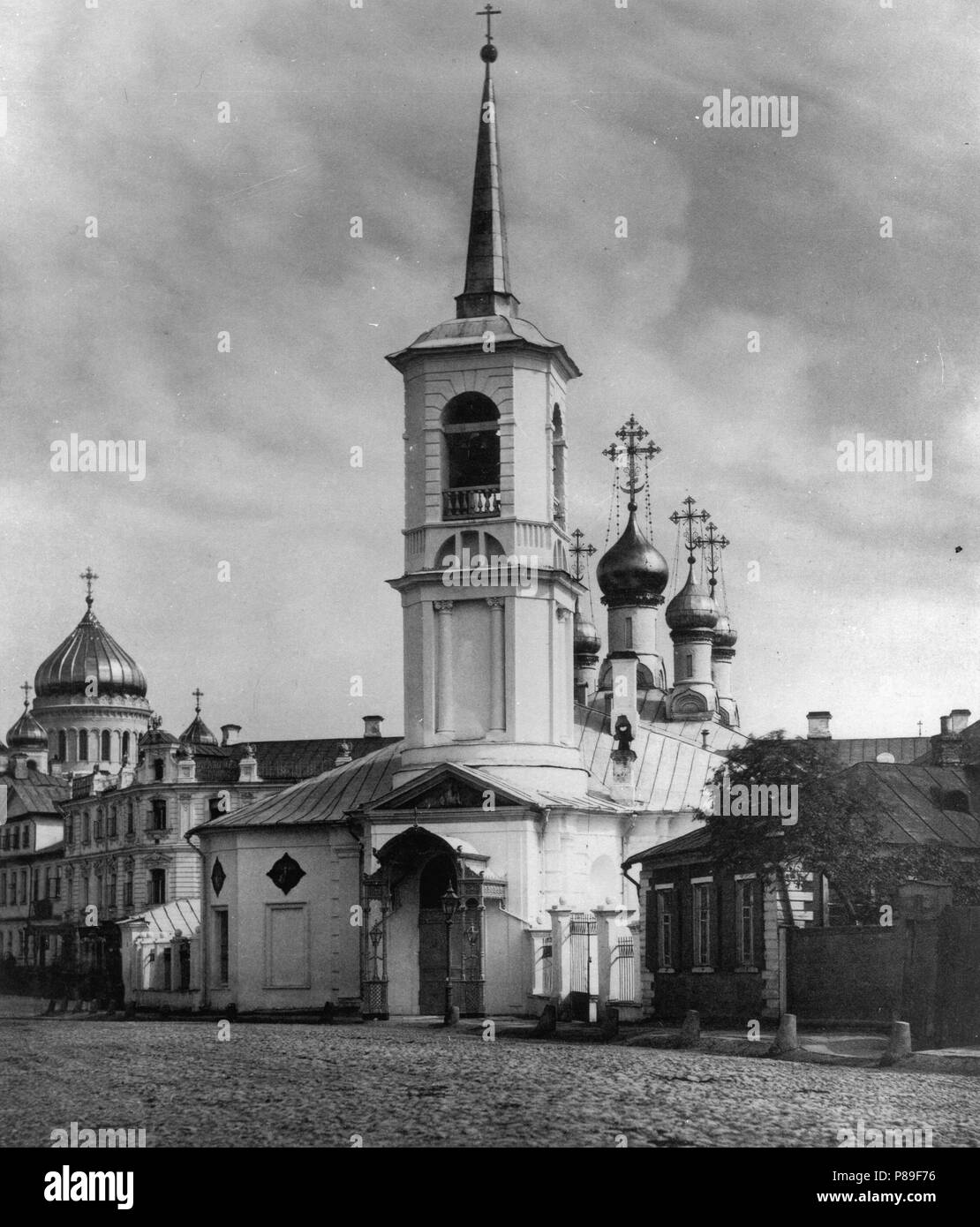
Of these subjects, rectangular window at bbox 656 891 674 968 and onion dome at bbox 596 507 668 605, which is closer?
rectangular window at bbox 656 891 674 968

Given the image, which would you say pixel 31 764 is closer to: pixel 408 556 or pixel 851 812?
pixel 408 556

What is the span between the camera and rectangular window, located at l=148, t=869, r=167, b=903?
75.9 metres

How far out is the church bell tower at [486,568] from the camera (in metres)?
42.1

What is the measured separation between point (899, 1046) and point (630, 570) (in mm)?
43376

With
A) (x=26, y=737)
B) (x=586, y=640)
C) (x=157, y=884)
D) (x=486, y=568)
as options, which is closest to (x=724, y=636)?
(x=586, y=640)

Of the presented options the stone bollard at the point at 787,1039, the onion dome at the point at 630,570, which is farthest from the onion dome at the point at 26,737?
the stone bollard at the point at 787,1039

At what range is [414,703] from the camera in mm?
42750

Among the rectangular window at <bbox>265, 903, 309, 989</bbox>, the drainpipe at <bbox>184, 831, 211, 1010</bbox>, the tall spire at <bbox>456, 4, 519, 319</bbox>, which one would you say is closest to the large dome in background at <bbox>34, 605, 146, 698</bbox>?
the drainpipe at <bbox>184, 831, 211, 1010</bbox>

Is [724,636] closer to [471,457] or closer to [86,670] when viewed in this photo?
[86,670]

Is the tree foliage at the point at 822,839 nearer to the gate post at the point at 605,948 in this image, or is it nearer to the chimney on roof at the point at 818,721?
the gate post at the point at 605,948

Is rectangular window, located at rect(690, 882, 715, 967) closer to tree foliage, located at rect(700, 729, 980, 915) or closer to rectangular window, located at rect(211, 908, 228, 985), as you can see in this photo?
tree foliage, located at rect(700, 729, 980, 915)

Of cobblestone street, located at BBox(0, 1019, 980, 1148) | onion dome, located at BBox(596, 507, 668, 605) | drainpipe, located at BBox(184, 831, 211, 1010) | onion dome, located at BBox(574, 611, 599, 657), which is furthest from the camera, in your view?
onion dome, located at BBox(574, 611, 599, 657)

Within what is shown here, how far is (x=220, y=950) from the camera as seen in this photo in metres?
45.4

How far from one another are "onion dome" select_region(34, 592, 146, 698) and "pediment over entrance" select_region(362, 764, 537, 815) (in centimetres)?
4914
